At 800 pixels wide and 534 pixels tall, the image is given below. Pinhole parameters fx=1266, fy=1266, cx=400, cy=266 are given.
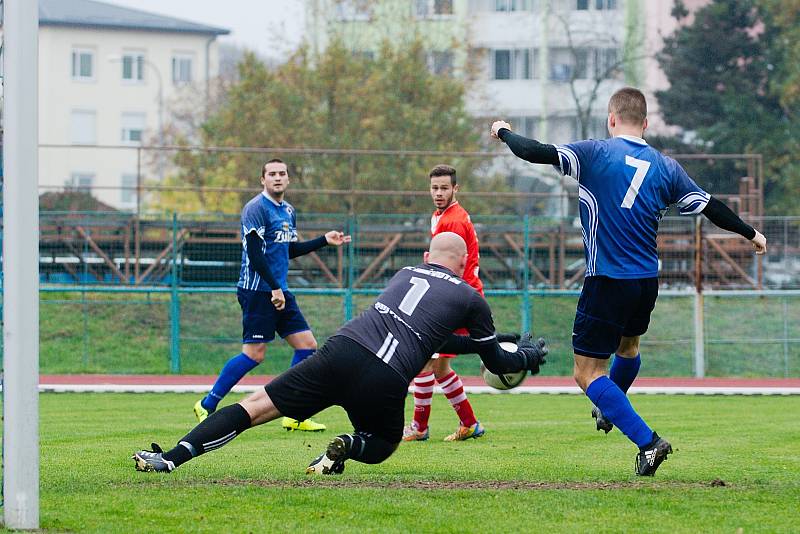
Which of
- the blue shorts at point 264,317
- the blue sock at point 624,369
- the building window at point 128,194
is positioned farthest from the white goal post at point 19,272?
the building window at point 128,194

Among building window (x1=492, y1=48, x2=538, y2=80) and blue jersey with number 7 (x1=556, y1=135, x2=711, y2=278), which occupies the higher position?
building window (x1=492, y1=48, x2=538, y2=80)

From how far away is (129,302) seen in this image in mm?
23453

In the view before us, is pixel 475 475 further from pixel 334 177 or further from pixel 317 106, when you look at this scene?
pixel 317 106

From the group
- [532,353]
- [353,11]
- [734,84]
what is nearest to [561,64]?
[734,84]

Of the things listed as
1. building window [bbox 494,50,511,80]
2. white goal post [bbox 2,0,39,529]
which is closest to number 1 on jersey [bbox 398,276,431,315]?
white goal post [bbox 2,0,39,529]

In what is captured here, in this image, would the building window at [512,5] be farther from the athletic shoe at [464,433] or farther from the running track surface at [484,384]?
the athletic shoe at [464,433]

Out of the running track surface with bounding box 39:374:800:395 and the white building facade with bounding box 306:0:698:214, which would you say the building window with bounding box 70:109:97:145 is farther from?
the running track surface with bounding box 39:374:800:395

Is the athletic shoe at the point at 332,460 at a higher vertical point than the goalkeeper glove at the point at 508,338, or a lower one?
lower

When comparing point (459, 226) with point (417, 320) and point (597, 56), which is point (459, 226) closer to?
point (417, 320)

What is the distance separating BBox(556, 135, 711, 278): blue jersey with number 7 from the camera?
751cm

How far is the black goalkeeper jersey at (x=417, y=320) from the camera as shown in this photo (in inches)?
262

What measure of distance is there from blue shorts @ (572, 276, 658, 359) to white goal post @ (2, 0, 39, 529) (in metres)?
3.26

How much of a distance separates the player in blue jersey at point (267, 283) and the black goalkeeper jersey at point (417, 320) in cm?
433

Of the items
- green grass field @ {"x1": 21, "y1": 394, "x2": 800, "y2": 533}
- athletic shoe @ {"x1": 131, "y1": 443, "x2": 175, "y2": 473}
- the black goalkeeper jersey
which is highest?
the black goalkeeper jersey
